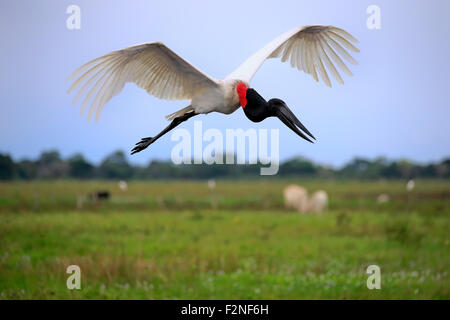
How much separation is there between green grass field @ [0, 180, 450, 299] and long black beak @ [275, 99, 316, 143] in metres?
8.47

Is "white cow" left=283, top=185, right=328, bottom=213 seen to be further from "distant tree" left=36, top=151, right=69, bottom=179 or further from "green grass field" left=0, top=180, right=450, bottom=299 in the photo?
"distant tree" left=36, top=151, right=69, bottom=179

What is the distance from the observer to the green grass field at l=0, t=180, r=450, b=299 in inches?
464

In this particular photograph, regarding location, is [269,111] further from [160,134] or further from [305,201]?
[305,201]

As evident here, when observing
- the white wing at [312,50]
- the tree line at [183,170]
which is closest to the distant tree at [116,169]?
the tree line at [183,170]

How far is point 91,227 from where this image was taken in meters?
22.2

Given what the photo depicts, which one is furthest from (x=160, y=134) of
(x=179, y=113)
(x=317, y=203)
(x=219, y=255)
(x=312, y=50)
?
(x=317, y=203)

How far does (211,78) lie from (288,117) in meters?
0.74

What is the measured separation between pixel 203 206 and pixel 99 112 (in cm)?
3070

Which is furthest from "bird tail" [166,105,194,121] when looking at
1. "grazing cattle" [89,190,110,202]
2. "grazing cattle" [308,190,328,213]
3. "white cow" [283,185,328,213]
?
"grazing cattle" [89,190,110,202]

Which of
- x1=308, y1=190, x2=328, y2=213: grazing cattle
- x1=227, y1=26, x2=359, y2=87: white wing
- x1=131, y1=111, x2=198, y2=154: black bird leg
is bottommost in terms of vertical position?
x1=308, y1=190, x2=328, y2=213: grazing cattle

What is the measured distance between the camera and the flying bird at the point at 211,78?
3367mm

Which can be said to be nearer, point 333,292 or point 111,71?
point 111,71
